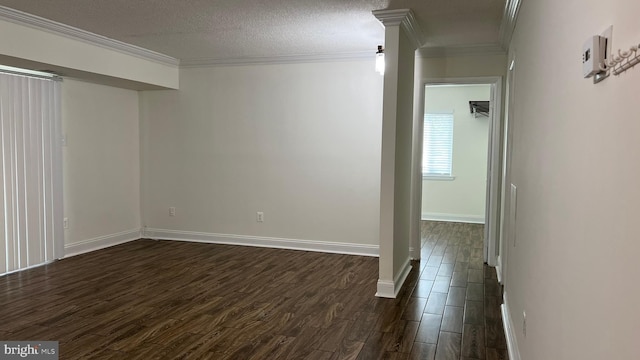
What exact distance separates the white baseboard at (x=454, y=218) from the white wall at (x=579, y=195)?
564 centimetres

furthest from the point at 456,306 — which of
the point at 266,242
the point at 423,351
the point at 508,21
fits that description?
the point at 266,242

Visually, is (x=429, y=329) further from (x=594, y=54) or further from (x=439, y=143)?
(x=439, y=143)

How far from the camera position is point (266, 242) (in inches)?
233

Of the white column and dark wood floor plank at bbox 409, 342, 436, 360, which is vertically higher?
the white column

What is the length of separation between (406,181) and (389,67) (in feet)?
4.14

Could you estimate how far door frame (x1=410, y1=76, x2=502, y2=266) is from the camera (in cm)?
500

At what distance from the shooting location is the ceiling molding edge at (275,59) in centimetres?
535

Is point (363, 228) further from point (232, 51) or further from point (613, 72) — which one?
point (613, 72)

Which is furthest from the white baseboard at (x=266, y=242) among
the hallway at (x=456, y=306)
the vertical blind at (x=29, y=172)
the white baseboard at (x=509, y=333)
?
the white baseboard at (x=509, y=333)

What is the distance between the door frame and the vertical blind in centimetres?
390

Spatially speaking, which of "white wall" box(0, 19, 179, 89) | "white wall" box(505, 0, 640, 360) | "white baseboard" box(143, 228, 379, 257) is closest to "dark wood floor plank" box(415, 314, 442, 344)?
"white wall" box(505, 0, 640, 360)

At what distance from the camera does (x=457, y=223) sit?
7859 mm

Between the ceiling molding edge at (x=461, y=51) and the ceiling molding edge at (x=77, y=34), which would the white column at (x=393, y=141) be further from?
the ceiling molding edge at (x=77, y=34)

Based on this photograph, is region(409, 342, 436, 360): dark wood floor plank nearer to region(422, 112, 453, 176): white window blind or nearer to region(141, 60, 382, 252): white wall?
region(141, 60, 382, 252): white wall
